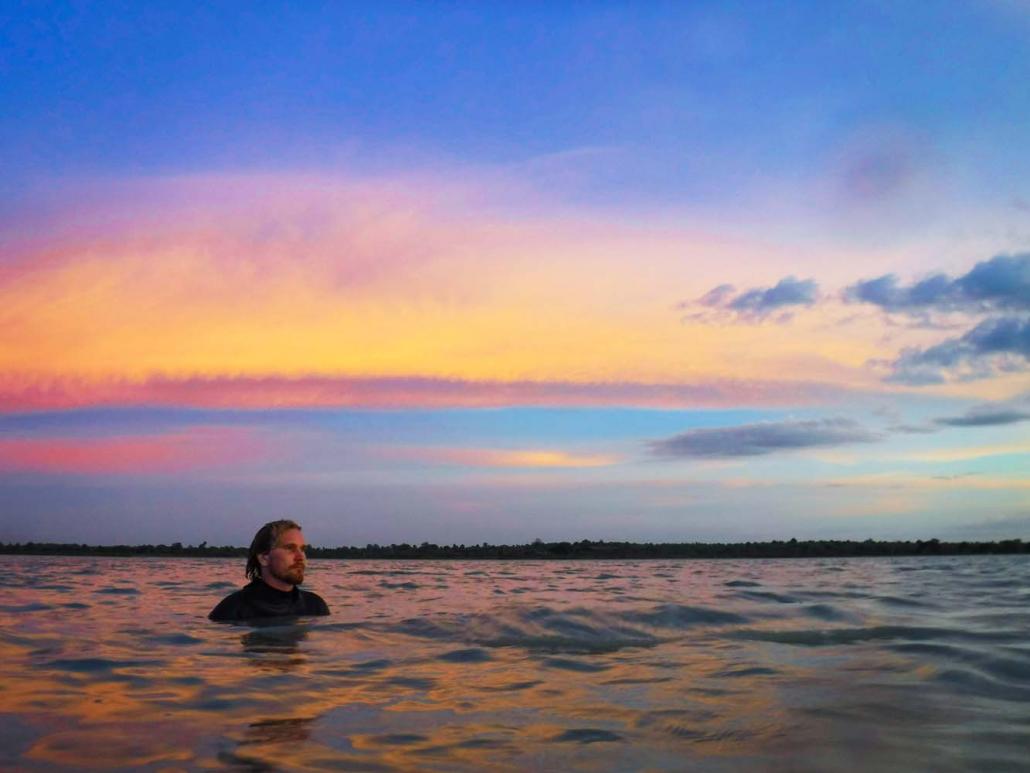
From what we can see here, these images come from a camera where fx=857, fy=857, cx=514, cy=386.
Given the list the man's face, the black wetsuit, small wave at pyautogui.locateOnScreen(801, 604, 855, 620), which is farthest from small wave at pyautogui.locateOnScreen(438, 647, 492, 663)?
small wave at pyautogui.locateOnScreen(801, 604, 855, 620)

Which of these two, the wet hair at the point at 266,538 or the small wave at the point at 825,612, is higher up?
the wet hair at the point at 266,538

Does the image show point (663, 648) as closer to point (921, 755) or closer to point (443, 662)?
point (443, 662)

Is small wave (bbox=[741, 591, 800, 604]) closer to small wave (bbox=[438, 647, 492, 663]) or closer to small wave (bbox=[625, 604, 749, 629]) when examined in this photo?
small wave (bbox=[625, 604, 749, 629])

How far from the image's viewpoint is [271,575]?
39.9ft

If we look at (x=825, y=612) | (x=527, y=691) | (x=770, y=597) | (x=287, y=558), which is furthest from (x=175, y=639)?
(x=770, y=597)

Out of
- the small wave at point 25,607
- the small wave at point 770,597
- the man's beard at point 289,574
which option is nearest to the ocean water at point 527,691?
the man's beard at point 289,574

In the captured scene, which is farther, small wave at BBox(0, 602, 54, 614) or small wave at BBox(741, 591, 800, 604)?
small wave at BBox(741, 591, 800, 604)

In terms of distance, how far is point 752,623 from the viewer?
39.5ft

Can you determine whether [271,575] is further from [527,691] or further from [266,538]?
[527,691]

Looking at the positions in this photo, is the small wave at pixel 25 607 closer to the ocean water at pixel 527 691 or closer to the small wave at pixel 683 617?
the ocean water at pixel 527 691

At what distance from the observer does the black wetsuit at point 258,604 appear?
1198cm

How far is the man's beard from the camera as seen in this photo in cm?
1202

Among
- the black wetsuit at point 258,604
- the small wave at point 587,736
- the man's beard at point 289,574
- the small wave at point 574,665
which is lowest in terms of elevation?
the small wave at point 574,665

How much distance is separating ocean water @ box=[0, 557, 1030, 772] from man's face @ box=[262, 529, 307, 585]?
78 centimetres
